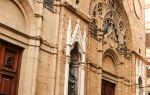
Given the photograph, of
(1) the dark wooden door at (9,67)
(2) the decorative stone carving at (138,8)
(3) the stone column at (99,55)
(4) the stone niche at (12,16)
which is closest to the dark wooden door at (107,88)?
(3) the stone column at (99,55)

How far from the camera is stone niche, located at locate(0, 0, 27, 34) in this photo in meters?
12.4

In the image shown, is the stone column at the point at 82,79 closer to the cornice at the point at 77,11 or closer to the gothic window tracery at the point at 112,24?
the cornice at the point at 77,11

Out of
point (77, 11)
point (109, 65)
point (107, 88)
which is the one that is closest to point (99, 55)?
point (109, 65)

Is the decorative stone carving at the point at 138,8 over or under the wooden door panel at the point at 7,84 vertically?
over

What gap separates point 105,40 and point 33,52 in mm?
6877

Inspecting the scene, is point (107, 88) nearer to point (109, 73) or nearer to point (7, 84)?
point (109, 73)

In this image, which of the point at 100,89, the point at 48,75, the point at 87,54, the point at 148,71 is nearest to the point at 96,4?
the point at 87,54

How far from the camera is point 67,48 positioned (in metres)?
14.7

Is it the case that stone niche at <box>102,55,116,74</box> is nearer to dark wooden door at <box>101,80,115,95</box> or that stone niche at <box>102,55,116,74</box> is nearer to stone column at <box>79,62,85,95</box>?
dark wooden door at <box>101,80,115,95</box>

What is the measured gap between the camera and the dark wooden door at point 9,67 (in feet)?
40.0

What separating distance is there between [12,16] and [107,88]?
8674 mm

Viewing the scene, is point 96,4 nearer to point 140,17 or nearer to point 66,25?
point 66,25

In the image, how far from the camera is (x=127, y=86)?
21328 millimetres

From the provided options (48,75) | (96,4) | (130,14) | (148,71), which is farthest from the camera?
(148,71)
